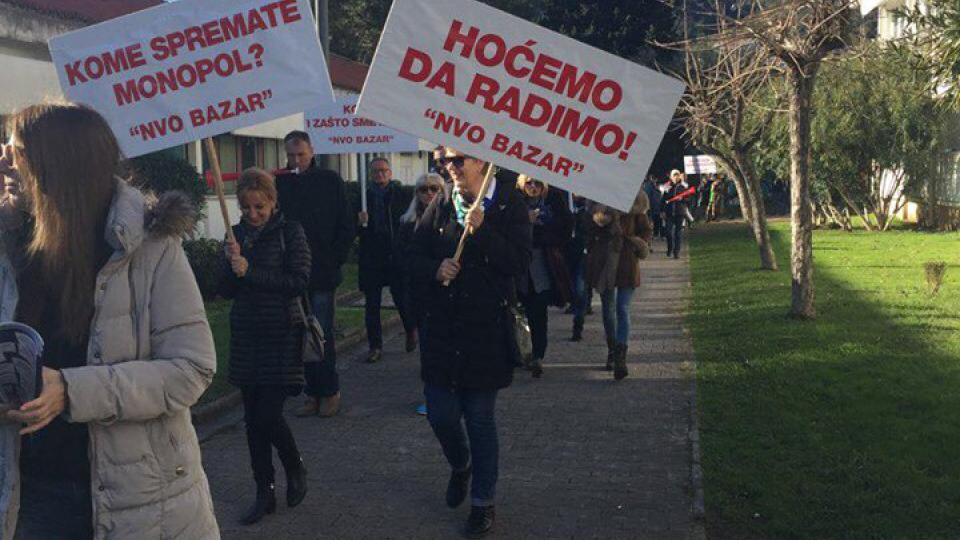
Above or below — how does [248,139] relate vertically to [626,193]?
above

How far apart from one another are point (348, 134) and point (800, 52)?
202 inches

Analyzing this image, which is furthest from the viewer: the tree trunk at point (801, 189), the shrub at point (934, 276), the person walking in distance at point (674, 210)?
the person walking in distance at point (674, 210)

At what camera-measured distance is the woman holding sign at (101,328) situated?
2.75 metres

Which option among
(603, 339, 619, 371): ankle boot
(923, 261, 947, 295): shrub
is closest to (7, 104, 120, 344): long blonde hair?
(603, 339, 619, 371): ankle boot

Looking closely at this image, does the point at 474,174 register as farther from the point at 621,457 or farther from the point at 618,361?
the point at 618,361

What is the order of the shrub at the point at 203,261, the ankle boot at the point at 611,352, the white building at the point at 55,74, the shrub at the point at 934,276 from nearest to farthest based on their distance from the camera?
1. the ankle boot at the point at 611,352
2. the white building at the point at 55,74
3. the shrub at the point at 203,261
4. the shrub at the point at 934,276

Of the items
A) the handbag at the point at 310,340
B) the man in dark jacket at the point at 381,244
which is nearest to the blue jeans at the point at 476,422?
the handbag at the point at 310,340

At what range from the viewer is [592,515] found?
5.84 metres

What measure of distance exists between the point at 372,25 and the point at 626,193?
39946mm


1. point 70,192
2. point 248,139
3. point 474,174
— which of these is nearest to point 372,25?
point 248,139

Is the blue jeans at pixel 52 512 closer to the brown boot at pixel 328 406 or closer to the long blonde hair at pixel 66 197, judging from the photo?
the long blonde hair at pixel 66 197

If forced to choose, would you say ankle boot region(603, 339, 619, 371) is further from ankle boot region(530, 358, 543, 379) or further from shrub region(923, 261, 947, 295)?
shrub region(923, 261, 947, 295)

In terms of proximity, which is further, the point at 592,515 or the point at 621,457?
the point at 621,457


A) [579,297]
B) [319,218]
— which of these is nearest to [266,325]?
[319,218]
